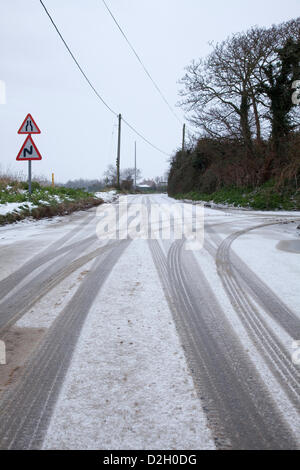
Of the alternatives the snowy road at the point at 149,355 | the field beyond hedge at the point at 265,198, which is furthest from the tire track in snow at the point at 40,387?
the field beyond hedge at the point at 265,198

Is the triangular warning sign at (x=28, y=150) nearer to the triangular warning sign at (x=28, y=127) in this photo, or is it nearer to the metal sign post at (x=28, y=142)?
the metal sign post at (x=28, y=142)

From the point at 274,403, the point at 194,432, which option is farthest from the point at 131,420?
the point at 274,403

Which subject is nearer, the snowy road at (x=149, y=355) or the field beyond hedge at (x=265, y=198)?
the snowy road at (x=149, y=355)

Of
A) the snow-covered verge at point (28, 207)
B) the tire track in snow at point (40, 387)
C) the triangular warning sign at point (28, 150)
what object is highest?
the triangular warning sign at point (28, 150)

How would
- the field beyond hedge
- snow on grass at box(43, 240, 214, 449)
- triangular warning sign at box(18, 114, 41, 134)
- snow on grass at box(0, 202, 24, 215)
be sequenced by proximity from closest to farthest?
snow on grass at box(43, 240, 214, 449), snow on grass at box(0, 202, 24, 215), triangular warning sign at box(18, 114, 41, 134), the field beyond hedge

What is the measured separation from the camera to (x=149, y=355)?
1.74m

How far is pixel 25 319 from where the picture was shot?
221 centimetres

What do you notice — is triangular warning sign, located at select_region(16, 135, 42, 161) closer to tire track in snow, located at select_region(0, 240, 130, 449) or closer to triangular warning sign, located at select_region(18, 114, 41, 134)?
triangular warning sign, located at select_region(18, 114, 41, 134)

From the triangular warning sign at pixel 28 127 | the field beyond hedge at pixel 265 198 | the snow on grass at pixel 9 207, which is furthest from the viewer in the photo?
the field beyond hedge at pixel 265 198

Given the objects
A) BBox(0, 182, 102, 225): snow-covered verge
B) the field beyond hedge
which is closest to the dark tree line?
the field beyond hedge

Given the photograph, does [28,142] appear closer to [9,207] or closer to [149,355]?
[9,207]

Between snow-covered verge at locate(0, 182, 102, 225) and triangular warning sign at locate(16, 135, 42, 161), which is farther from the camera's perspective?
triangular warning sign at locate(16, 135, 42, 161)

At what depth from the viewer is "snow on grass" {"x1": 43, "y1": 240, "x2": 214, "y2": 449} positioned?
3.85 ft

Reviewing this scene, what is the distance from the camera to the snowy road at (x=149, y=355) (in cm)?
121
